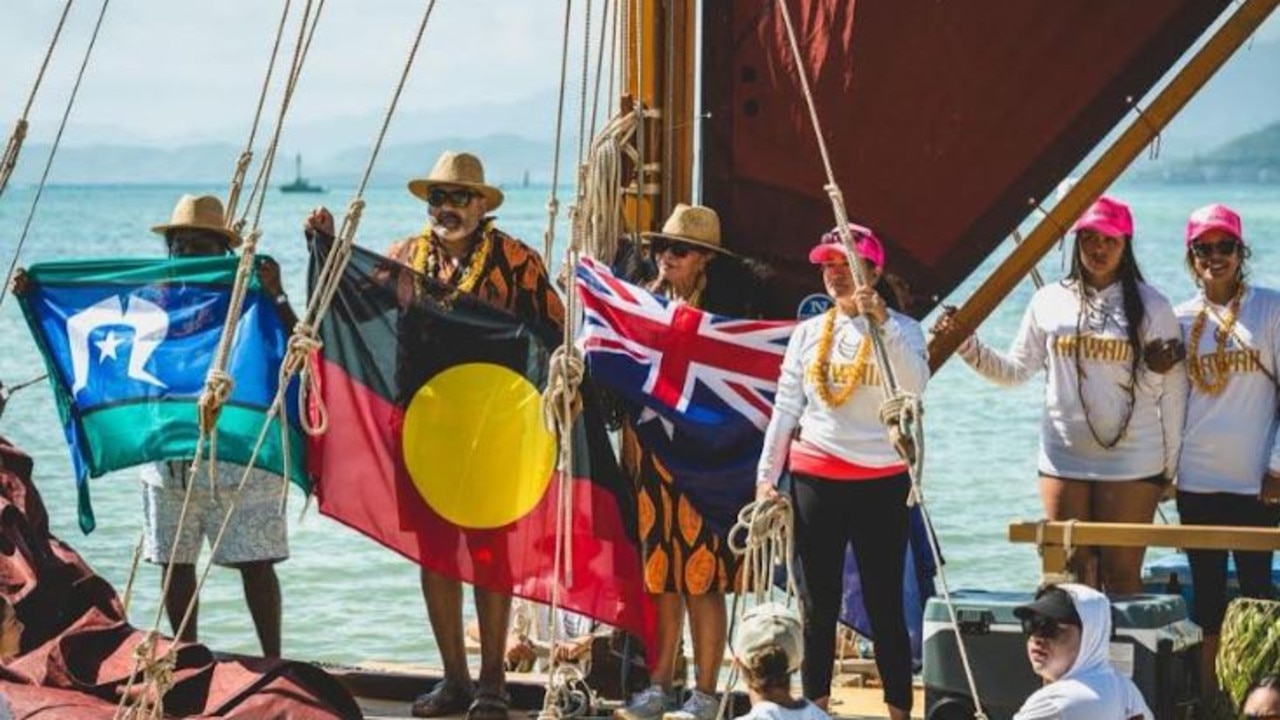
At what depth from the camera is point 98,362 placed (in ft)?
32.6

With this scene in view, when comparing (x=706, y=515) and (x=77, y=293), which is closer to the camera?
(x=706, y=515)

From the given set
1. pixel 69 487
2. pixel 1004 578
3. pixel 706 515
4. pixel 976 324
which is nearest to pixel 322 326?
pixel 706 515

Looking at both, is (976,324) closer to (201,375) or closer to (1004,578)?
(201,375)

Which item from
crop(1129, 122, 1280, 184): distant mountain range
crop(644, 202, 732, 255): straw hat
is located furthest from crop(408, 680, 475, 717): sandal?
crop(1129, 122, 1280, 184): distant mountain range

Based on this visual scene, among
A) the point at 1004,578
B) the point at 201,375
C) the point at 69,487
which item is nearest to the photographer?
the point at 201,375

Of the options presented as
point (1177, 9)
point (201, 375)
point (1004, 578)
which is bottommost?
point (1004, 578)

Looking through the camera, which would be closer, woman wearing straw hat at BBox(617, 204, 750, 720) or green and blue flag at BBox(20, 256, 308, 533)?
woman wearing straw hat at BBox(617, 204, 750, 720)

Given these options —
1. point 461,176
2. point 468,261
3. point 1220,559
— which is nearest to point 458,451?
point 468,261

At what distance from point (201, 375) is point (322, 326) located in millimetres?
464

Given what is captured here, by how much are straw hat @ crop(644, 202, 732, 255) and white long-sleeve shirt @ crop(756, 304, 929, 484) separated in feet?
1.62

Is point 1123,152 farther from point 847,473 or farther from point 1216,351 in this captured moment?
point 847,473

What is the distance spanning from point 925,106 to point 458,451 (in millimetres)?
1751

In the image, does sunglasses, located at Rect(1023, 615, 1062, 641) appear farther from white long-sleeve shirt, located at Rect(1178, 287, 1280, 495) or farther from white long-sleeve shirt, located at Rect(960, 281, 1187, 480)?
white long-sleeve shirt, located at Rect(1178, 287, 1280, 495)

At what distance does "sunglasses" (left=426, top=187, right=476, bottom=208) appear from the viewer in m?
9.31
